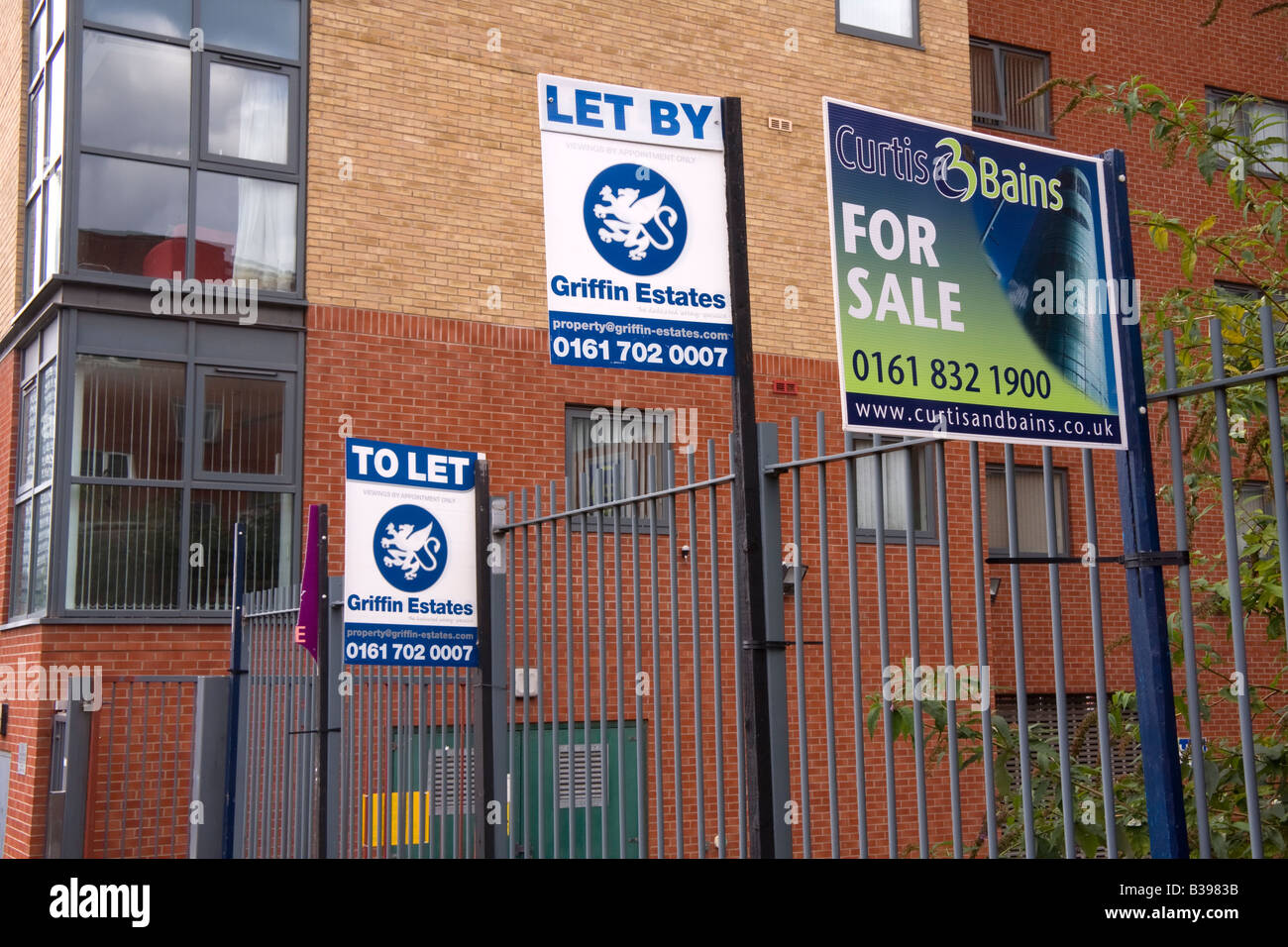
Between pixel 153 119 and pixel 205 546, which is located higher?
pixel 153 119

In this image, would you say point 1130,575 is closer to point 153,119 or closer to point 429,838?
point 429,838

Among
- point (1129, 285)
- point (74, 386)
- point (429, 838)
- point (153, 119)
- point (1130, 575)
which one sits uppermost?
point (153, 119)

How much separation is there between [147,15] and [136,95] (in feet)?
2.54

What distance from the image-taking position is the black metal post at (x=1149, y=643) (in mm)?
3223

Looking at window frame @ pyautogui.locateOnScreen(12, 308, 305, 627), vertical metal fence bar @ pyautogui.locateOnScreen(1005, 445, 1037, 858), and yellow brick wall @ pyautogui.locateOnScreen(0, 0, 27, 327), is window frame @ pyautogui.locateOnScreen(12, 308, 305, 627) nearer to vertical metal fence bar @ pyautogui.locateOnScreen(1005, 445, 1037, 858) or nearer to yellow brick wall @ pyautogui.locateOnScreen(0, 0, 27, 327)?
yellow brick wall @ pyautogui.locateOnScreen(0, 0, 27, 327)

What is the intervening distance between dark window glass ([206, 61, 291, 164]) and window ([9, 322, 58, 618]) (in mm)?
2374

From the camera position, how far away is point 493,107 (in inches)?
554

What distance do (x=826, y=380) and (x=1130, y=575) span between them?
12.1 meters

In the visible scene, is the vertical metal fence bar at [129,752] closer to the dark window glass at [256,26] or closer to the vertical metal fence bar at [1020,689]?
the dark window glass at [256,26]

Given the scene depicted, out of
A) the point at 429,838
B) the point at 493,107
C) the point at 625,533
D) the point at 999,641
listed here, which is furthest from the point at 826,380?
Result: the point at 429,838

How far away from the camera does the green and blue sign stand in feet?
10.6

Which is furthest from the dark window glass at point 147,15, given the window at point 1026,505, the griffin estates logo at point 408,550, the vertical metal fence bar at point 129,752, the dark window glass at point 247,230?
the window at point 1026,505

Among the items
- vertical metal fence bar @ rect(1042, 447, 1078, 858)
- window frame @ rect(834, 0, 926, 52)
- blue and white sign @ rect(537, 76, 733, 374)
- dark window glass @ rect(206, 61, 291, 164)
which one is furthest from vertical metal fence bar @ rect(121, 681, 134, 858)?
window frame @ rect(834, 0, 926, 52)

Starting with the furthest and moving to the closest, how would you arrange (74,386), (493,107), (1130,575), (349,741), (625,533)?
(493,107) → (74,386) → (625,533) → (349,741) → (1130,575)
